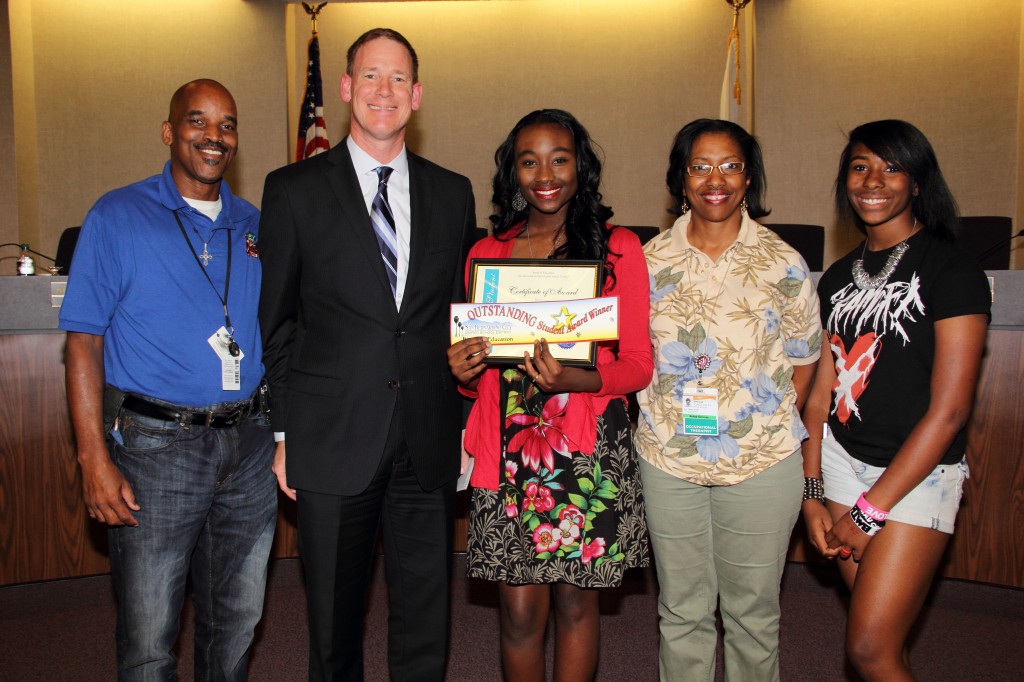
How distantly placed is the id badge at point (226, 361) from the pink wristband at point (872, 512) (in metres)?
1.67

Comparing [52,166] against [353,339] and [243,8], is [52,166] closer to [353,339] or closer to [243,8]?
[243,8]

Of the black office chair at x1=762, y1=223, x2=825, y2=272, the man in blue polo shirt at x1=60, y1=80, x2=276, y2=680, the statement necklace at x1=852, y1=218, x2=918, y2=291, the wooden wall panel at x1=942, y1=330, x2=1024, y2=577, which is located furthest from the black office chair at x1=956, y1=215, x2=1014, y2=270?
the man in blue polo shirt at x1=60, y1=80, x2=276, y2=680

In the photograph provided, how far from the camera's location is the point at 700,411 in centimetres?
204

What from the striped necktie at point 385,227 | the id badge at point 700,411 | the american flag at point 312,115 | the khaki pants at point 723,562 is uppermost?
the american flag at point 312,115

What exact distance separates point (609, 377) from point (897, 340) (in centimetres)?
74

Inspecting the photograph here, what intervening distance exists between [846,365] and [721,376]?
0.34 metres

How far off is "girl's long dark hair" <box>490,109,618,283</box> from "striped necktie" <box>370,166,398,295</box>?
326 millimetres

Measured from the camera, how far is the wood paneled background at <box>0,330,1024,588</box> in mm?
3227

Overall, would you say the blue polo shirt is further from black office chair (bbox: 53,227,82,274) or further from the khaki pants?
black office chair (bbox: 53,227,82,274)

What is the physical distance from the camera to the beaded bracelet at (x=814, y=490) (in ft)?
7.02

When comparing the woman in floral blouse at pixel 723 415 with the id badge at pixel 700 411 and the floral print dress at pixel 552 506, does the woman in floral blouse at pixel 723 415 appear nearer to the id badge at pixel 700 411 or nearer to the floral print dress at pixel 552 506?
the id badge at pixel 700 411

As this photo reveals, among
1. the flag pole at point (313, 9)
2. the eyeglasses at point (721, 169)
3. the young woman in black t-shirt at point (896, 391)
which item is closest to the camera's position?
the young woman in black t-shirt at point (896, 391)

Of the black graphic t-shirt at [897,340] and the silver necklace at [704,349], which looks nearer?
the black graphic t-shirt at [897,340]

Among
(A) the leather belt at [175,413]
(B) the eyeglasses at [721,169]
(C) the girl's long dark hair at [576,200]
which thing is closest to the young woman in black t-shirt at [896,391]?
(B) the eyeglasses at [721,169]
